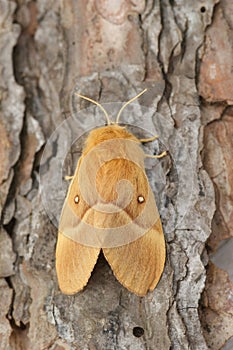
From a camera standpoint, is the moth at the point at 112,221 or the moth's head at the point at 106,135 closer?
the moth at the point at 112,221

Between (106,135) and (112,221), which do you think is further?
(106,135)

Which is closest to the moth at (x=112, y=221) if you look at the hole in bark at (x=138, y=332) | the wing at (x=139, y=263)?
the wing at (x=139, y=263)

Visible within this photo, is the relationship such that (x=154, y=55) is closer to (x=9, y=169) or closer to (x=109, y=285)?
(x=9, y=169)

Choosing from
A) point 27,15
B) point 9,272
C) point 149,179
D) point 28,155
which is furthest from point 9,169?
point 27,15

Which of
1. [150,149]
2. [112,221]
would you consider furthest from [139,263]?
[150,149]

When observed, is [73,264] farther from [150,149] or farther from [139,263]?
[150,149]

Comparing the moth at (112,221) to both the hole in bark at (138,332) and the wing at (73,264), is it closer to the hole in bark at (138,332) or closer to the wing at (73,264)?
the wing at (73,264)

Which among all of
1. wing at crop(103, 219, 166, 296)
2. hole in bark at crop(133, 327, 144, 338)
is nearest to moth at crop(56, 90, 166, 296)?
wing at crop(103, 219, 166, 296)
